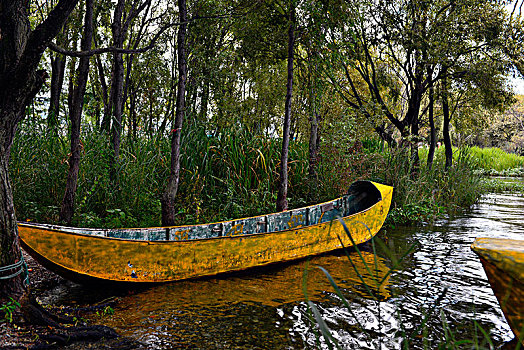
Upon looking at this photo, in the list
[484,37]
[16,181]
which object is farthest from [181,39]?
[484,37]

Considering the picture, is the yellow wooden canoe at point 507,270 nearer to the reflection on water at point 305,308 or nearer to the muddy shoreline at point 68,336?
the reflection on water at point 305,308

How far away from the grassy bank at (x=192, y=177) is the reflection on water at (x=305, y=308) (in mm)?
1984

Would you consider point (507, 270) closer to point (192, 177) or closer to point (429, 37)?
point (192, 177)

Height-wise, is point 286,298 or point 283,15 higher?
point 283,15

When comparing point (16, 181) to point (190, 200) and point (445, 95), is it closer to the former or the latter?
point (190, 200)

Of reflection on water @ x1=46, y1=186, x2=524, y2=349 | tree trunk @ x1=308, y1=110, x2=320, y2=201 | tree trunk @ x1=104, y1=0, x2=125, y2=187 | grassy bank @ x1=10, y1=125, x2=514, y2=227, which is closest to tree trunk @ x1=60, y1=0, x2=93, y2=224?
grassy bank @ x1=10, y1=125, x2=514, y2=227

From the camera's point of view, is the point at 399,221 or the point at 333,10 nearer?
the point at 333,10

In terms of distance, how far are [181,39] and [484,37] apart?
8.77 metres

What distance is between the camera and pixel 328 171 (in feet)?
27.9

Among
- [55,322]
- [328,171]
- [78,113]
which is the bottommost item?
[55,322]

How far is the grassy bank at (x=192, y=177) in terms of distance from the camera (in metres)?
6.45

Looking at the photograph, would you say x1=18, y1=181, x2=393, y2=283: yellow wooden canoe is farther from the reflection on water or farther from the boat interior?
the reflection on water

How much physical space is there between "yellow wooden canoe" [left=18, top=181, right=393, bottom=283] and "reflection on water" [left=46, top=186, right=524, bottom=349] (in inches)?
10.4

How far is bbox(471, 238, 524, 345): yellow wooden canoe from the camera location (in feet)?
8.18
